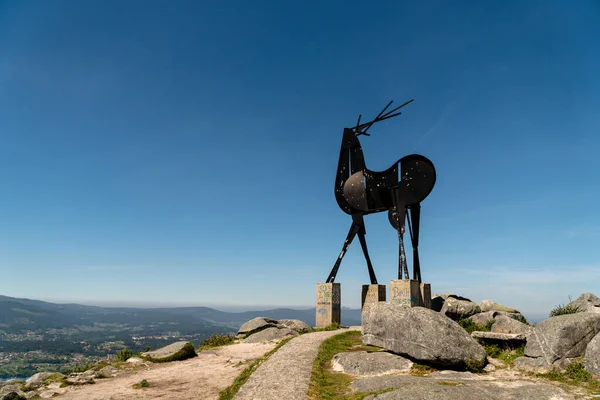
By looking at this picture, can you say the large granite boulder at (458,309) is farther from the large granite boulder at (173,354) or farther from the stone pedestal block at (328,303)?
the large granite boulder at (173,354)

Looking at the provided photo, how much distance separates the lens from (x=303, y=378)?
52.5 feet

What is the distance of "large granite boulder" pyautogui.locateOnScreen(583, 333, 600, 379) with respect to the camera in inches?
575

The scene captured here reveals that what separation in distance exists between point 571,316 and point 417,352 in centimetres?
772

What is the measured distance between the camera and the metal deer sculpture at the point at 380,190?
1260 inches

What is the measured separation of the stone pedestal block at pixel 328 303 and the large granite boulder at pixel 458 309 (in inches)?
349

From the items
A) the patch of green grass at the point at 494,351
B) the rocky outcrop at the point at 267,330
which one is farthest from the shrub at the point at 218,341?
the patch of green grass at the point at 494,351

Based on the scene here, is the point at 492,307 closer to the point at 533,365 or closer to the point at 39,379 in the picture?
the point at 533,365

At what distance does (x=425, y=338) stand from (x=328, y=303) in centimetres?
1544

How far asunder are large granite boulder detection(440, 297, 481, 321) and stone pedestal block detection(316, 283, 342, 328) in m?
8.87

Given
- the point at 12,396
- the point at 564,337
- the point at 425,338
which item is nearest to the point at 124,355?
the point at 12,396

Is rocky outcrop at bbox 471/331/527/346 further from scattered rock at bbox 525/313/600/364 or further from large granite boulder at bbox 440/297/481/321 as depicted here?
large granite boulder at bbox 440/297/481/321

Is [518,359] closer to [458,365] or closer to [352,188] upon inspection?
[458,365]

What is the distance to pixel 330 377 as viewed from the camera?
16750mm

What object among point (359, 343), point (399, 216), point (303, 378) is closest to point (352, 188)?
point (399, 216)
